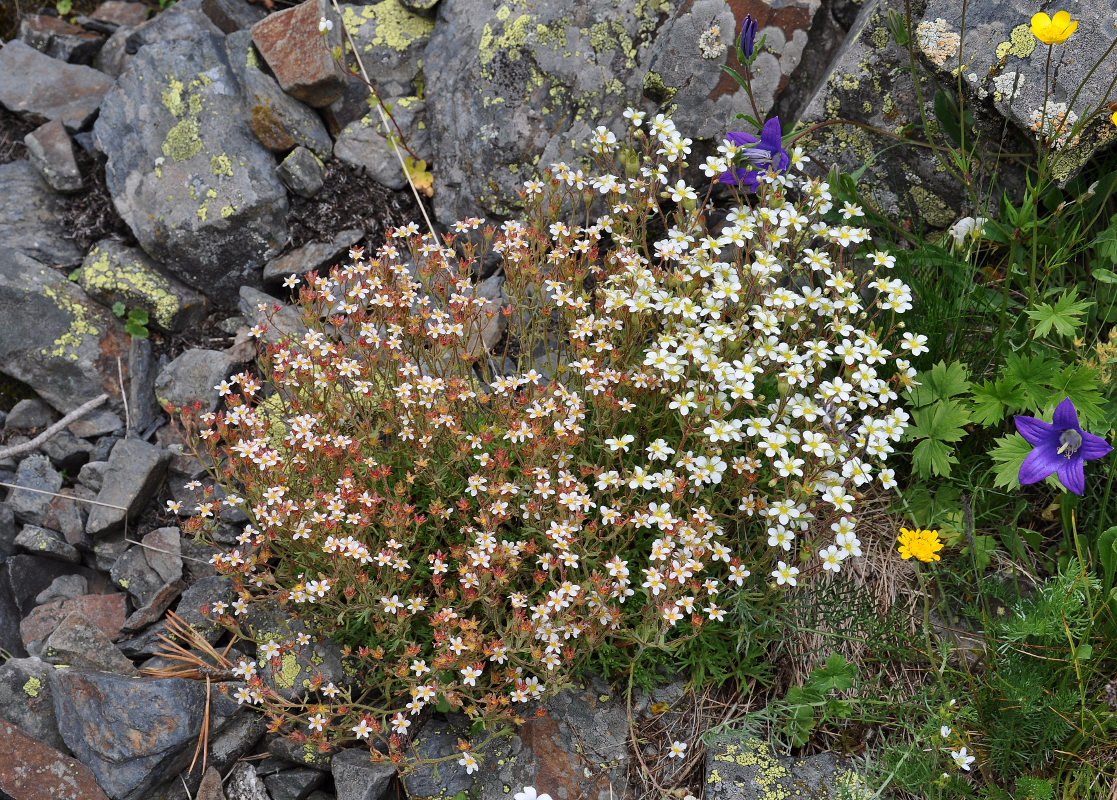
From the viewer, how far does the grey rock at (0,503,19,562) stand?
13.8ft

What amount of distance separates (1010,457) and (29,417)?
5.03 metres

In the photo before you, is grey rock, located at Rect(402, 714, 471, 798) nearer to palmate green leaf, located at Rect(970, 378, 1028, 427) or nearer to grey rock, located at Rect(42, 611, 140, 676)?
grey rock, located at Rect(42, 611, 140, 676)

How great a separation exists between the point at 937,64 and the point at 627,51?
1658 mm

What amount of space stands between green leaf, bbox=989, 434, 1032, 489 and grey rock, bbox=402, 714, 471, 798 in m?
2.41

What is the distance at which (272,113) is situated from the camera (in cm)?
520

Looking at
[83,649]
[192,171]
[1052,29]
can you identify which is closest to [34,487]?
[83,649]

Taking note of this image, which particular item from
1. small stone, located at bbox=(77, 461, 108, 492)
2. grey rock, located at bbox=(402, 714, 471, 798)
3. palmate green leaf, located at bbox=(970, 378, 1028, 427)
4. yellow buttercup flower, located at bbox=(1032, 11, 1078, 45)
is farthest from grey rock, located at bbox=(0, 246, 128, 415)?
yellow buttercup flower, located at bbox=(1032, 11, 1078, 45)

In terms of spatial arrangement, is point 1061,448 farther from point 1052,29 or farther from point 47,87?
point 47,87

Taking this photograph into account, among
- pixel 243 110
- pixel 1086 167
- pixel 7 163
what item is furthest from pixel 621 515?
pixel 7 163

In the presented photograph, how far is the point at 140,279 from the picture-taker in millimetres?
4992

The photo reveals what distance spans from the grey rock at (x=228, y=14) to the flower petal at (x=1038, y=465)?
17.6 feet

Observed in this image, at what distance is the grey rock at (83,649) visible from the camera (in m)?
3.58

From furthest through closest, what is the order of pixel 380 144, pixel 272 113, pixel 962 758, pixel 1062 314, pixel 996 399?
pixel 380 144 < pixel 272 113 < pixel 996 399 < pixel 1062 314 < pixel 962 758

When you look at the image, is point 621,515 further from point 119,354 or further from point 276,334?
point 119,354
